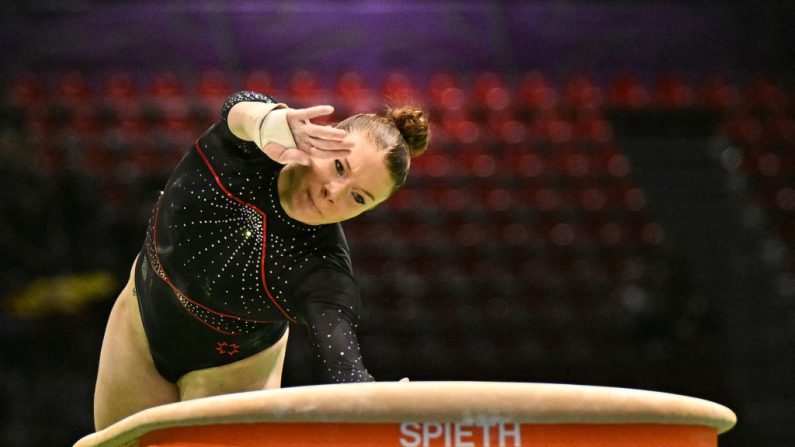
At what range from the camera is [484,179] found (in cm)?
678

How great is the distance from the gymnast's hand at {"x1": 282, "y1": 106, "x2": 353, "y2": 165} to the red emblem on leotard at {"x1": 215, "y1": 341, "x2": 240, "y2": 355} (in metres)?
0.71

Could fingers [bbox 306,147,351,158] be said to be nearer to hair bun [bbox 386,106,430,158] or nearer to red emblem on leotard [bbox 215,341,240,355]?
hair bun [bbox 386,106,430,158]

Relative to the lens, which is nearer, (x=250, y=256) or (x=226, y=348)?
(x=250, y=256)

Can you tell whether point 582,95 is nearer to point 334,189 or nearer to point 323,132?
point 334,189

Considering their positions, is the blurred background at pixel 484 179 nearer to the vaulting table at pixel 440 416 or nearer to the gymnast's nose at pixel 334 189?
the gymnast's nose at pixel 334 189

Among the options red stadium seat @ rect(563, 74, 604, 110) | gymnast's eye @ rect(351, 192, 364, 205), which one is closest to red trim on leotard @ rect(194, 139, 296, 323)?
gymnast's eye @ rect(351, 192, 364, 205)

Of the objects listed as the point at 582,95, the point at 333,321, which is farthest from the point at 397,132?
the point at 582,95

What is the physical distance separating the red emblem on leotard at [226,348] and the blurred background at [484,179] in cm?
252

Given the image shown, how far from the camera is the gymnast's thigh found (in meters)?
2.15

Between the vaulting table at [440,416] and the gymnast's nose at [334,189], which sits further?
the gymnast's nose at [334,189]

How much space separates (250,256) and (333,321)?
12.1 inches

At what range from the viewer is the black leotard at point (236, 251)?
179cm

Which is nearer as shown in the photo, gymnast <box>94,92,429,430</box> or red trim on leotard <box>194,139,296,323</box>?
gymnast <box>94,92,429,430</box>

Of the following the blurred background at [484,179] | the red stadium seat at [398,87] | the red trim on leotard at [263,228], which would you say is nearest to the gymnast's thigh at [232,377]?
the red trim on leotard at [263,228]
